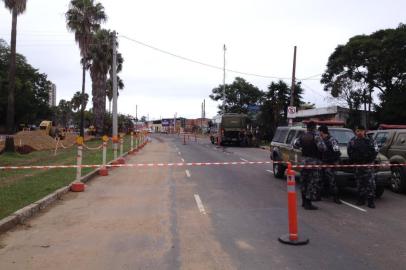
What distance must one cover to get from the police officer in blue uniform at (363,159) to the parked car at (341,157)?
599 millimetres

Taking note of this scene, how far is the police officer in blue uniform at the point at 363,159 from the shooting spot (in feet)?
35.2

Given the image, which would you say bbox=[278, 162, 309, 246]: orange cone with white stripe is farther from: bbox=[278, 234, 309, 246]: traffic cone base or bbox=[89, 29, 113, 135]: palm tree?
bbox=[89, 29, 113, 135]: palm tree

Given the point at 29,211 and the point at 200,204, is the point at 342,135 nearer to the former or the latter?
the point at 200,204

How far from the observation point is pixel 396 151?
13.0 m

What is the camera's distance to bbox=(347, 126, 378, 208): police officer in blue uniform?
1073cm

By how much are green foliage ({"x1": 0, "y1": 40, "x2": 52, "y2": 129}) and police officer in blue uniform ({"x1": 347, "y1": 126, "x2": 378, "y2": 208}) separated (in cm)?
6326

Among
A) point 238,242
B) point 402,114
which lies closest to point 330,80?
point 402,114

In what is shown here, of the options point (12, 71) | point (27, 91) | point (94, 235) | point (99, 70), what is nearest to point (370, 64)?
point (99, 70)

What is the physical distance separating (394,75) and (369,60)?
8.53 ft

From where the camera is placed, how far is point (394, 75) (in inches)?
1703

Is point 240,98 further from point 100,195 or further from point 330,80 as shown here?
point 100,195

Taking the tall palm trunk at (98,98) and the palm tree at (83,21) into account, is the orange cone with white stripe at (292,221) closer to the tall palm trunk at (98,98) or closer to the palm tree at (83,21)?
the palm tree at (83,21)

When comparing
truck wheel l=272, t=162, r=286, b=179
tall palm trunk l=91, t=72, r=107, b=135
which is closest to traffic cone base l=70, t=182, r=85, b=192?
truck wheel l=272, t=162, r=286, b=179

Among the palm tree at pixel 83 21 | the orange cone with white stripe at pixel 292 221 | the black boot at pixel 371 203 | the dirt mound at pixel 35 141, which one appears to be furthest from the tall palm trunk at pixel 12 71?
the orange cone with white stripe at pixel 292 221
